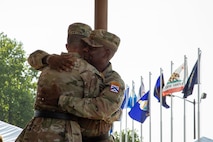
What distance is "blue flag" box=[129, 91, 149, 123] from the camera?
1237 cm

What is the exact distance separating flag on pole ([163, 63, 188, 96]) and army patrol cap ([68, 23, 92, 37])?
8.90 m

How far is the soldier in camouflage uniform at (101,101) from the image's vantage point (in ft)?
7.68

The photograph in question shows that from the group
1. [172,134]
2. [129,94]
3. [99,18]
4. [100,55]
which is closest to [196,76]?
[172,134]

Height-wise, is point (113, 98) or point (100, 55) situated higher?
point (100, 55)

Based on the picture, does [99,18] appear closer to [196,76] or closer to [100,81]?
[100,81]

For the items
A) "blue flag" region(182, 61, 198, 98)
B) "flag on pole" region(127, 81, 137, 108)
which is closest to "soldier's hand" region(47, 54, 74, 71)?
"blue flag" region(182, 61, 198, 98)

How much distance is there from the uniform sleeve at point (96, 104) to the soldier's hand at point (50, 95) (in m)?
0.04

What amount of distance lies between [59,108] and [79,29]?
1.15 ft

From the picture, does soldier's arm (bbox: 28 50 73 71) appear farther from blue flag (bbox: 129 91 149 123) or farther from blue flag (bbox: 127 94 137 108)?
blue flag (bbox: 127 94 137 108)

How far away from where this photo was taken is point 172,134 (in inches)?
473

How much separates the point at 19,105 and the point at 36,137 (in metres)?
20.3

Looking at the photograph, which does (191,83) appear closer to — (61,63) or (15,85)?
(61,63)

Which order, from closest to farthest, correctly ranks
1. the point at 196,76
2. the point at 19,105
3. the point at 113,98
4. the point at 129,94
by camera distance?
the point at 113,98 → the point at 196,76 → the point at 129,94 → the point at 19,105

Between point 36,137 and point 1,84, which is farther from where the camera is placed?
point 1,84
